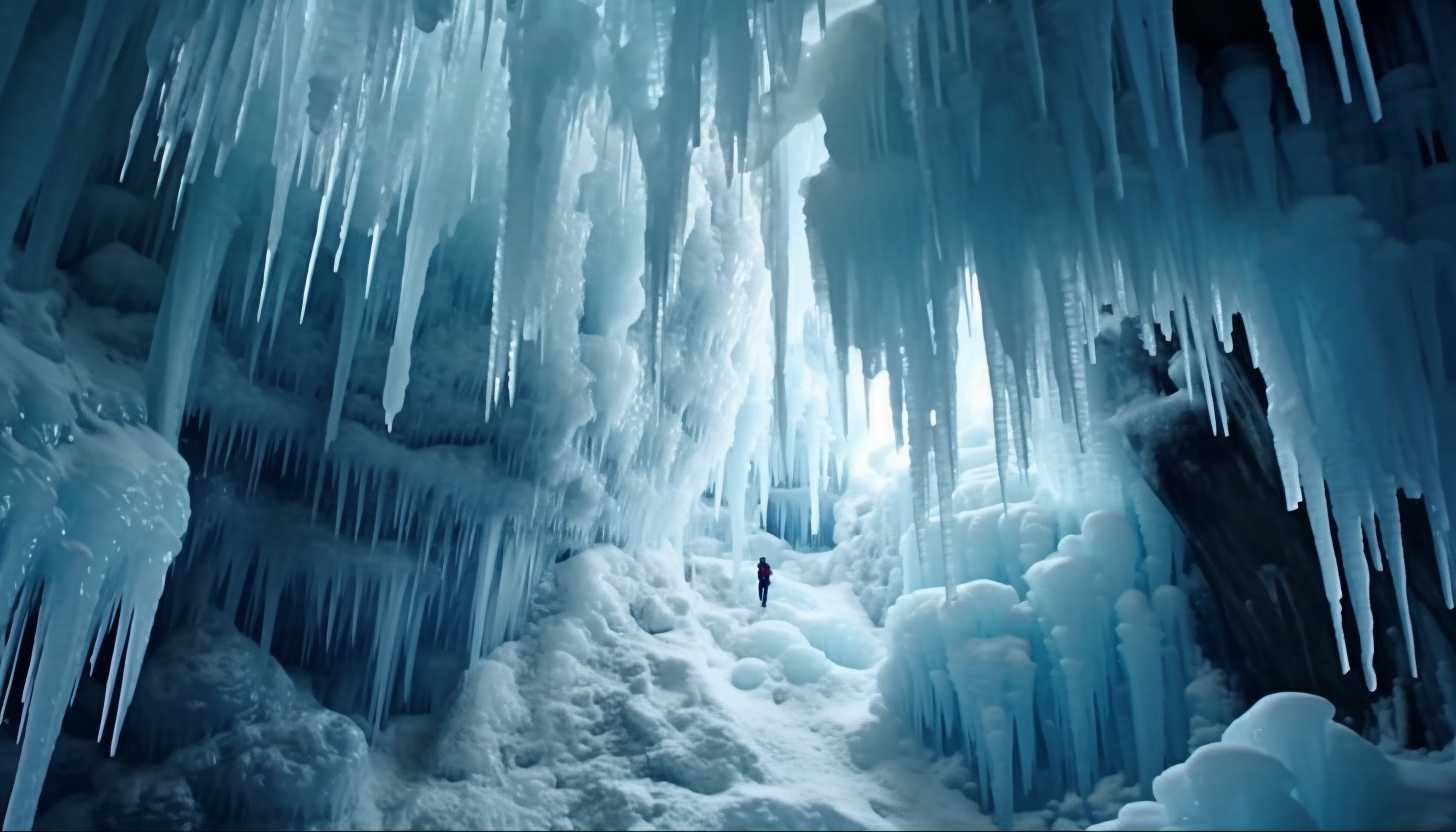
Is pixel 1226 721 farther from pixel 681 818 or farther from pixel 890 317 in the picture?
pixel 890 317

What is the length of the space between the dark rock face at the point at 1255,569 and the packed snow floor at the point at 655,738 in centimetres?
182

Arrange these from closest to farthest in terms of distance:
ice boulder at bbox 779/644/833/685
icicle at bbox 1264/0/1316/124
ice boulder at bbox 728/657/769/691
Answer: icicle at bbox 1264/0/1316/124
ice boulder at bbox 728/657/769/691
ice boulder at bbox 779/644/833/685

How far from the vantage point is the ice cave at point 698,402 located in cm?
432

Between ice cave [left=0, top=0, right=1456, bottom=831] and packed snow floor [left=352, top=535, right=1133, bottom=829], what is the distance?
50 mm

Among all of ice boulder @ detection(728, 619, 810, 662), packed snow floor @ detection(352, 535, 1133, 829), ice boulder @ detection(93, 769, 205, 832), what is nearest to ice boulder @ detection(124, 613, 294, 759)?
ice boulder @ detection(93, 769, 205, 832)

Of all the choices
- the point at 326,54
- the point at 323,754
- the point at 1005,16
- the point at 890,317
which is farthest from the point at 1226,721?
the point at 326,54

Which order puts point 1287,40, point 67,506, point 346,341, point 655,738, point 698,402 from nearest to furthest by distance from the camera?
point 1287,40
point 67,506
point 346,341
point 655,738
point 698,402

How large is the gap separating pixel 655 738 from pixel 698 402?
12.0 ft

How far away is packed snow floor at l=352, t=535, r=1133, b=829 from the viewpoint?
309 inches

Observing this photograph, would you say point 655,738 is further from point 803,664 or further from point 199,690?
point 199,690

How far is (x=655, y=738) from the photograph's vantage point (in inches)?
351

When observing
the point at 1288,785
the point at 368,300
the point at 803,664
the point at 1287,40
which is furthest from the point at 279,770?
the point at 1287,40

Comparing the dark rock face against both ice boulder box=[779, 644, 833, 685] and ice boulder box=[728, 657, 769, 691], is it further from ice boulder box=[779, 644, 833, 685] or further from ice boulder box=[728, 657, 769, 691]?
ice boulder box=[728, 657, 769, 691]

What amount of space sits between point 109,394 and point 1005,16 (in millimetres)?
5467
